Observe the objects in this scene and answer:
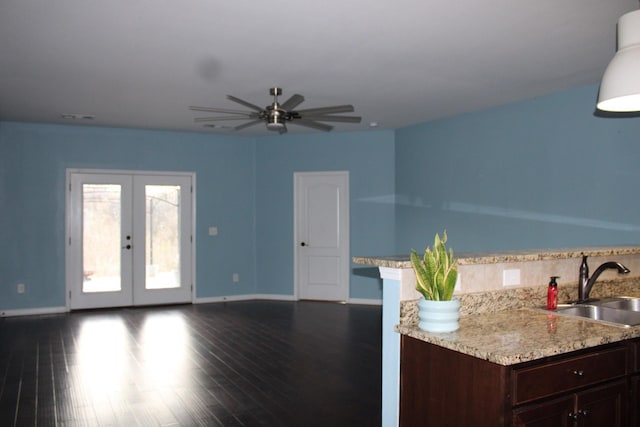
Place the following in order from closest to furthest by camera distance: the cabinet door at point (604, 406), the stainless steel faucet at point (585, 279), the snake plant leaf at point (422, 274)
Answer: the cabinet door at point (604, 406), the snake plant leaf at point (422, 274), the stainless steel faucet at point (585, 279)

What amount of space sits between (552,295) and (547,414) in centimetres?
85

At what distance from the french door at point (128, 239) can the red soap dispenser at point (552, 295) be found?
5.95 meters

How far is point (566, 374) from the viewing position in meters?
2.00

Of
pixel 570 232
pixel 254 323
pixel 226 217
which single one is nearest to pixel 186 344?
pixel 254 323

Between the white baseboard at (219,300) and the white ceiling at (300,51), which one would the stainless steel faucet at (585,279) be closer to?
the white ceiling at (300,51)

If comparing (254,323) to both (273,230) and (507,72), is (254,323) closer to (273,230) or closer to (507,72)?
(273,230)

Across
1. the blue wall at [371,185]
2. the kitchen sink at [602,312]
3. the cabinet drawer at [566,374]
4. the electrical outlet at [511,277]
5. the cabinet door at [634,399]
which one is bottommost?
the cabinet door at [634,399]

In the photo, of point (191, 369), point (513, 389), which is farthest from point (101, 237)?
point (513, 389)

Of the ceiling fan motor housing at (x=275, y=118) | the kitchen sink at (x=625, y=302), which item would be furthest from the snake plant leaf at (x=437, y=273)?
the ceiling fan motor housing at (x=275, y=118)

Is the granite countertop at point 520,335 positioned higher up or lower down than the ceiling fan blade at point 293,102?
lower down

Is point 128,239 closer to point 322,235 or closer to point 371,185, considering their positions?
point 322,235

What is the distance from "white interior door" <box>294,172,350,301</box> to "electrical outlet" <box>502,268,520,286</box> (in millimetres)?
5040

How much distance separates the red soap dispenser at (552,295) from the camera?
263 centimetres

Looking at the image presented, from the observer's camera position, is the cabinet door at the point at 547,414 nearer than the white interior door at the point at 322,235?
Yes
